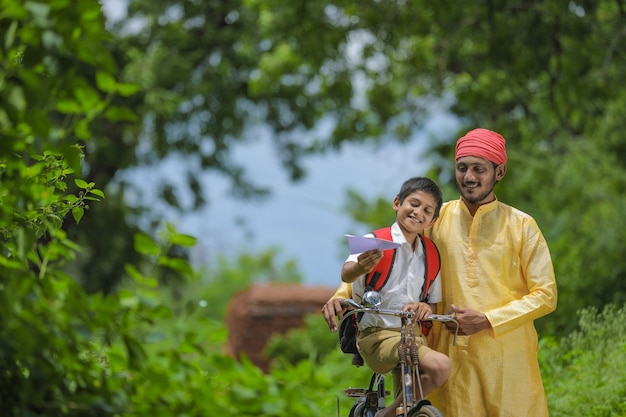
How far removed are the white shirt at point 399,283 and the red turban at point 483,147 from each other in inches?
19.5

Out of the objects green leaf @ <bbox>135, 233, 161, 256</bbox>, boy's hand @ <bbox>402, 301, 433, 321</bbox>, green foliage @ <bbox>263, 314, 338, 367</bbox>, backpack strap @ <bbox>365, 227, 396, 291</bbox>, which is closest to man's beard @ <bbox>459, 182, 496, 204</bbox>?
backpack strap @ <bbox>365, 227, 396, 291</bbox>

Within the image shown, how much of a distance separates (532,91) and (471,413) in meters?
9.28

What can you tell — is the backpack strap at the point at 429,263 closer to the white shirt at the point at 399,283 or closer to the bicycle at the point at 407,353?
the white shirt at the point at 399,283

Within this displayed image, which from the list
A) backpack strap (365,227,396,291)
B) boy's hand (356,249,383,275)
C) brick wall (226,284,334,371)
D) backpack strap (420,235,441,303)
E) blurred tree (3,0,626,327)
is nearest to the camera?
boy's hand (356,249,383,275)

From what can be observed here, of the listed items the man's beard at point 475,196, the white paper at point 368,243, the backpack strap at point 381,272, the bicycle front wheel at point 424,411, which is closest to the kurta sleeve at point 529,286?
the man's beard at point 475,196

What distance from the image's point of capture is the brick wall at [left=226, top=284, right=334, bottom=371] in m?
17.8

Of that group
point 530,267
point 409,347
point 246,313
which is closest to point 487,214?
point 530,267

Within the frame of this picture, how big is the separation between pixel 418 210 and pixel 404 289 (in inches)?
14.0

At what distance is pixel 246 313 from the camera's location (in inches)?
705

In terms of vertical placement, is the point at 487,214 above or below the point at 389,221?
below

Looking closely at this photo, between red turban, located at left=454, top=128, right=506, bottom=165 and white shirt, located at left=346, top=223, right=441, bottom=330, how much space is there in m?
0.50

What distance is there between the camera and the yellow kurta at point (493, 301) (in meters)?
5.02

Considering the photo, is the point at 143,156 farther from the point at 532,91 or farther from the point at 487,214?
the point at 487,214

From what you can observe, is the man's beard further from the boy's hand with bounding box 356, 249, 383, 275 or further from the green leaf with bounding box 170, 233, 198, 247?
the green leaf with bounding box 170, 233, 198, 247
